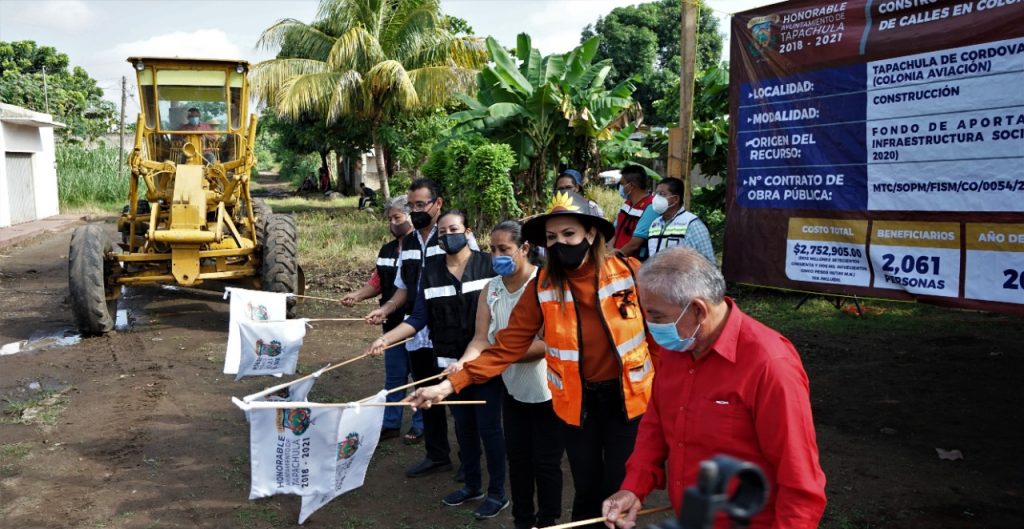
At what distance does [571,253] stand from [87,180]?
1231 inches

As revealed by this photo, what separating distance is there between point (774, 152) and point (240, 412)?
4644mm

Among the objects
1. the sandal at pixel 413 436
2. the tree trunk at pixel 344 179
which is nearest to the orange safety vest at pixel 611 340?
the sandal at pixel 413 436

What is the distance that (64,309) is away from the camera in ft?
35.0

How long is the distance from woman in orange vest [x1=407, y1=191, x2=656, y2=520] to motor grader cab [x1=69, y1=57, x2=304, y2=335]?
6.46 metres

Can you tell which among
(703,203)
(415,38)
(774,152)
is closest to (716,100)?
(703,203)

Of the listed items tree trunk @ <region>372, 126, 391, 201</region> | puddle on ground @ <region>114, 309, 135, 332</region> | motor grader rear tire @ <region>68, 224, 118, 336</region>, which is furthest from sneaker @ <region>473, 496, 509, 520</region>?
tree trunk @ <region>372, 126, 391, 201</region>

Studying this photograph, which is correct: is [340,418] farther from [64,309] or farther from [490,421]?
[64,309]

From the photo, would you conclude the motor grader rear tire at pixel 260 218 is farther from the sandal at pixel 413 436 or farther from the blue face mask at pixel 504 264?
the blue face mask at pixel 504 264

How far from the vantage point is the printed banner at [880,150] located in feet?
13.4

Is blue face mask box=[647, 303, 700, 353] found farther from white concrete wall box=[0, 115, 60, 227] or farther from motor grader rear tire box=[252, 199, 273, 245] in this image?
white concrete wall box=[0, 115, 60, 227]

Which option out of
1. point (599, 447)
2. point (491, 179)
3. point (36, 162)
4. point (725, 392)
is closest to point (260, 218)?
point (491, 179)

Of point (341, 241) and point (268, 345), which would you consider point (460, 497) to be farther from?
point (341, 241)

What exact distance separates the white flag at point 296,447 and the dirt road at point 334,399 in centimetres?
56

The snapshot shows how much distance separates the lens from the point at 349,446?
4.03 m
